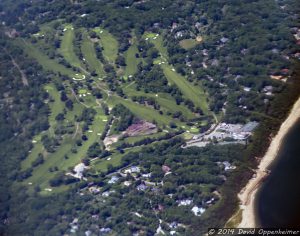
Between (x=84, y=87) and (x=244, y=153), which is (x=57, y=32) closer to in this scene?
(x=84, y=87)

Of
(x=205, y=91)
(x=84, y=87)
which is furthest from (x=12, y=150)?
(x=205, y=91)

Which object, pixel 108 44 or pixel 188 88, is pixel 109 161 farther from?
pixel 108 44

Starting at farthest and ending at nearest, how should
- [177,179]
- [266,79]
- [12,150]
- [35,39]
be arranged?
1. [35,39]
2. [266,79]
3. [12,150]
4. [177,179]

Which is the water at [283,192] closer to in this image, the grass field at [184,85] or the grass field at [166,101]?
the grass field at [184,85]

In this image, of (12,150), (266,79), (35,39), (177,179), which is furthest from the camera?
(35,39)

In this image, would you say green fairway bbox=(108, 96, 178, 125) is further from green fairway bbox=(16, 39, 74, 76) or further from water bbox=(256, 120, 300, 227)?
water bbox=(256, 120, 300, 227)

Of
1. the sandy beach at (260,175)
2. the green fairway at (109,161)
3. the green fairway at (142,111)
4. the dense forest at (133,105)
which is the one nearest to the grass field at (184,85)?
the dense forest at (133,105)
